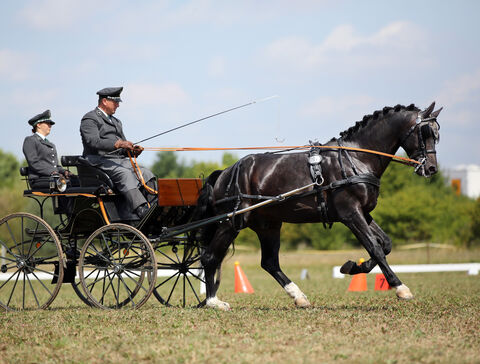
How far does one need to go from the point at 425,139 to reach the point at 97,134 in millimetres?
4330

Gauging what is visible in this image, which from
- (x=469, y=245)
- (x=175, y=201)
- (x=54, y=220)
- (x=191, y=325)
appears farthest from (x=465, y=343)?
(x=469, y=245)

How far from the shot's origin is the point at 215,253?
28.4 feet

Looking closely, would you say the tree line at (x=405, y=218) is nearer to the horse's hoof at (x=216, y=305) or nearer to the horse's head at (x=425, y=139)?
the horse's hoof at (x=216, y=305)

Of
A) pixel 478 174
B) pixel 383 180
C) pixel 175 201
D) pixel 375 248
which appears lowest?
pixel 478 174

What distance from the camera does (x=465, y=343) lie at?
5.86 meters

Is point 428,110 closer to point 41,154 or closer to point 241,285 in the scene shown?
point 41,154

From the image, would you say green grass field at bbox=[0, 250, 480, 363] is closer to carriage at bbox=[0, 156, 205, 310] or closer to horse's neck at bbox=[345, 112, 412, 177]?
carriage at bbox=[0, 156, 205, 310]

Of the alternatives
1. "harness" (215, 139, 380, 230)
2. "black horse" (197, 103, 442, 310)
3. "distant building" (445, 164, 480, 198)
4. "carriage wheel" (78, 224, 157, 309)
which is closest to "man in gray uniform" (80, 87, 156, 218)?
"carriage wheel" (78, 224, 157, 309)

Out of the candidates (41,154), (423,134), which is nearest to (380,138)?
(423,134)

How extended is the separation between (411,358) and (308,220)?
3.20 m

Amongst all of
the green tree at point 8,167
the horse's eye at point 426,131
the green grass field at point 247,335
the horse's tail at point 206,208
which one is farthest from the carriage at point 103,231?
the green tree at point 8,167

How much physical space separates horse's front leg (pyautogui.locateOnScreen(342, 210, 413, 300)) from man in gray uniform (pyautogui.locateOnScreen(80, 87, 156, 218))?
2.79 metres

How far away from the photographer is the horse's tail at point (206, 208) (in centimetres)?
880

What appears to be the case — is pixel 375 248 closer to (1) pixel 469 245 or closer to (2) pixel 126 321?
(2) pixel 126 321
